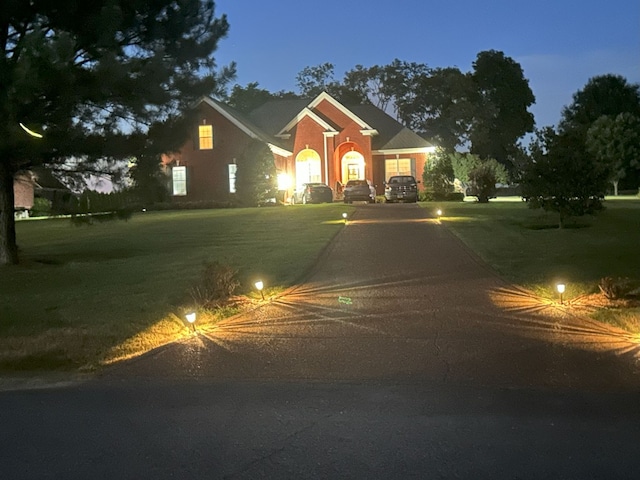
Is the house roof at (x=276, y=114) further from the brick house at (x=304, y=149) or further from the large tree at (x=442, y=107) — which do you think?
the large tree at (x=442, y=107)

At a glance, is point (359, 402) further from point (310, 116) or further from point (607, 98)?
point (607, 98)

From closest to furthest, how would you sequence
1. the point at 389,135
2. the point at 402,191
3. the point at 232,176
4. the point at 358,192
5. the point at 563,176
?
the point at 563,176
the point at 402,191
the point at 358,192
the point at 232,176
the point at 389,135

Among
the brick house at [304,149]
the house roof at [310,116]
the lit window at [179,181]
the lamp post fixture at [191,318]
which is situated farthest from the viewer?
the lit window at [179,181]

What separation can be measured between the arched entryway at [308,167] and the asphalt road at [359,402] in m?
35.2

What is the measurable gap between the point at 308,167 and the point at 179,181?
819 centimetres

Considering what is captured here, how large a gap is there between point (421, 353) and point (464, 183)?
4181 cm

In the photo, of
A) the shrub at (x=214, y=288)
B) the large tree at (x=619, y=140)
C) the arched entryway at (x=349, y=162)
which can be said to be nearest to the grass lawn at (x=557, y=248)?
the shrub at (x=214, y=288)

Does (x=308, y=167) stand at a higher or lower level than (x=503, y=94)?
lower

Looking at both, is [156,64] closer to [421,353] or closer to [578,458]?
[421,353]

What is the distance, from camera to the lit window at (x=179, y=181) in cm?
4378

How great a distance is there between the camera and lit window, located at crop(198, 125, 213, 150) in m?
43.0

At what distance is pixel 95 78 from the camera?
47.8 feet

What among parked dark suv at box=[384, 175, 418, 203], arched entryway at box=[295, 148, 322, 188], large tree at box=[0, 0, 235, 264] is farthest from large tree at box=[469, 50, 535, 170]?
large tree at box=[0, 0, 235, 264]

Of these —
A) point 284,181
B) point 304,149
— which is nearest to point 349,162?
point 304,149
